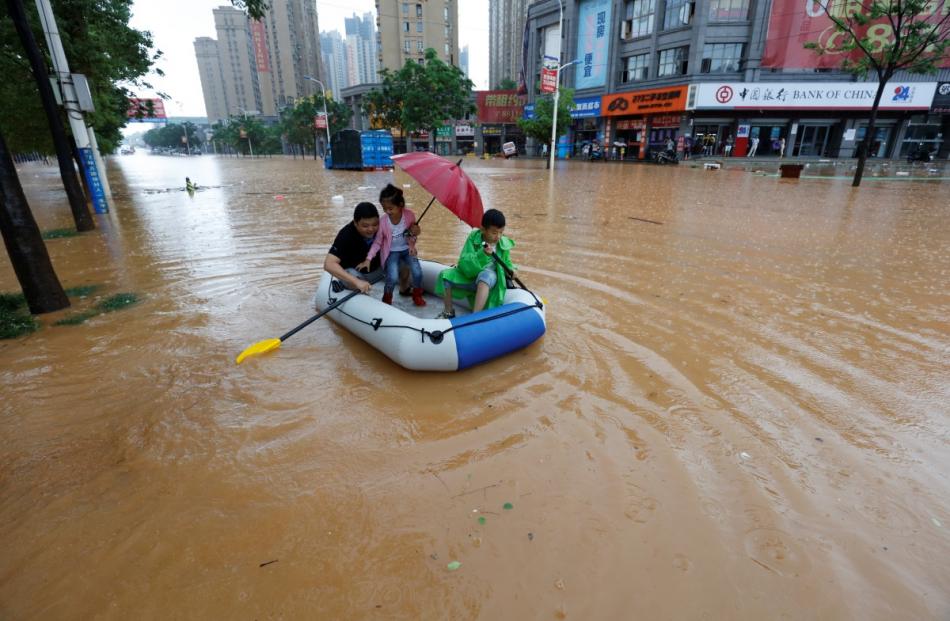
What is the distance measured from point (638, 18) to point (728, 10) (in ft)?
20.5

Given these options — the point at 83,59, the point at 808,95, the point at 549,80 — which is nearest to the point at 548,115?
the point at 549,80

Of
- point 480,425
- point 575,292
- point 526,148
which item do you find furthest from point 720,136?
point 480,425

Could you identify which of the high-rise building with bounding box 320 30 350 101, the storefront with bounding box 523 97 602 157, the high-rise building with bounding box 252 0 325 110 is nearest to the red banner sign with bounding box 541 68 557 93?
the storefront with bounding box 523 97 602 157

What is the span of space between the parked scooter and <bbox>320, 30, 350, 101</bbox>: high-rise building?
513 feet

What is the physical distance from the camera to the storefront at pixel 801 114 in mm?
28922

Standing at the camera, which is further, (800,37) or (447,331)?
(800,37)

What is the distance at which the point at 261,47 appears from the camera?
353 ft

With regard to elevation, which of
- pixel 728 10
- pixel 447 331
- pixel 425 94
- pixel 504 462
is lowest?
pixel 504 462

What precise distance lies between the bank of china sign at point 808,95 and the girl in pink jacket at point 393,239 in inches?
1215

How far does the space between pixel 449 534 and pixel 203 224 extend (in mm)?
10376

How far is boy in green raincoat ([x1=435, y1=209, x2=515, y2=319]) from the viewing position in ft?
13.9

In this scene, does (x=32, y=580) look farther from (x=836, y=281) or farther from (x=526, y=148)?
(x=526, y=148)

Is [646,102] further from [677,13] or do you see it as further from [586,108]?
[586,108]

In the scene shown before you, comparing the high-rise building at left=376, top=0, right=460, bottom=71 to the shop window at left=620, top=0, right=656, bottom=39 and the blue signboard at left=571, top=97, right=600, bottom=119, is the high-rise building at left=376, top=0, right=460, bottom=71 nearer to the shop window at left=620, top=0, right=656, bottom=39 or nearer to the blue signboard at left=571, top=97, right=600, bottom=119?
the blue signboard at left=571, top=97, right=600, bottom=119
